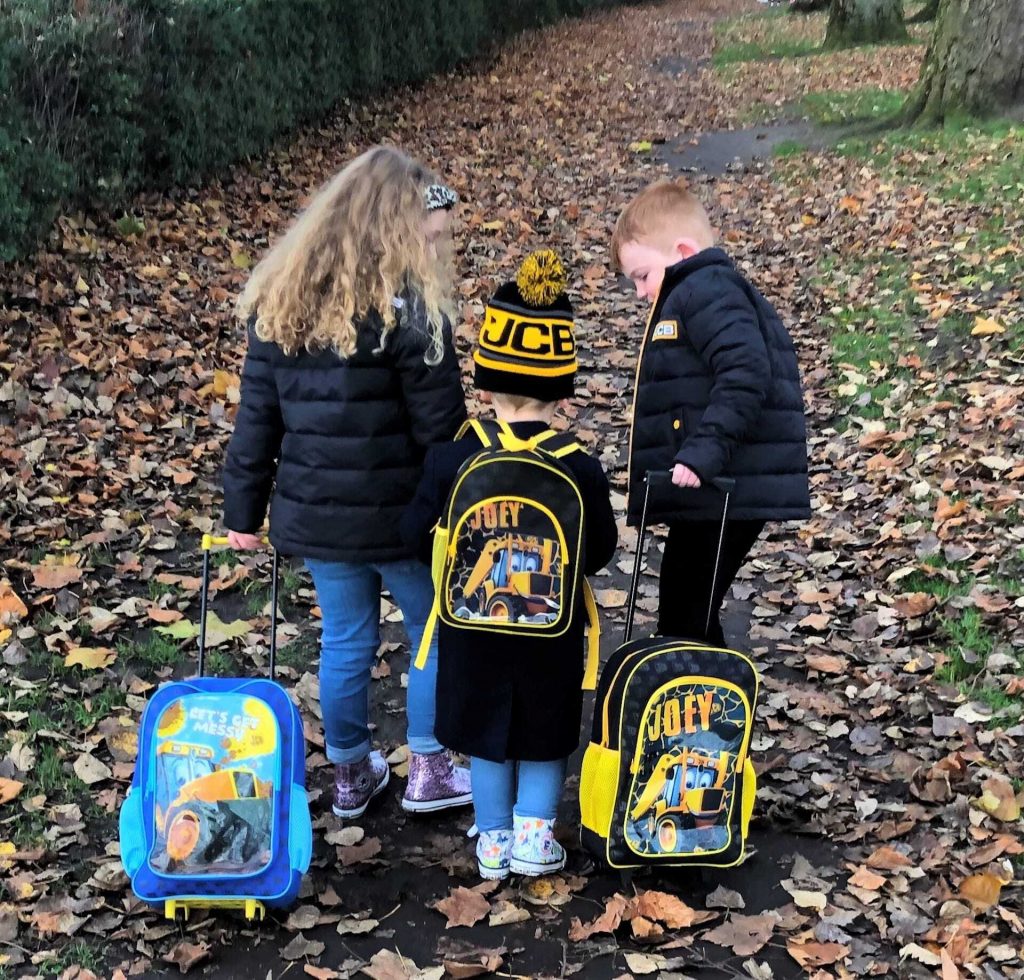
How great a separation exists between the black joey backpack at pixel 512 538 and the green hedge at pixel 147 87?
5538 millimetres

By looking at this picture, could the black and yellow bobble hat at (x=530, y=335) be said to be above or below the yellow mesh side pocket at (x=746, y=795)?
above

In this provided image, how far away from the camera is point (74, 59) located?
8.38m

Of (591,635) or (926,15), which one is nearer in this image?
(591,635)

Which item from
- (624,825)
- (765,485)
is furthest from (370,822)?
(765,485)

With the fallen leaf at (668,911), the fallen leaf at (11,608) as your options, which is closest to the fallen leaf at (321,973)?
the fallen leaf at (668,911)

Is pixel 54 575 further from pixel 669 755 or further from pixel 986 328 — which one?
pixel 986 328

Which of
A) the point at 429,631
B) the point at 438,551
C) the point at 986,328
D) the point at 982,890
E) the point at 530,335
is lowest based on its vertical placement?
the point at 982,890

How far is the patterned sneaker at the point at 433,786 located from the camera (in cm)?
398

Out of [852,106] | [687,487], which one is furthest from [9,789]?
[852,106]

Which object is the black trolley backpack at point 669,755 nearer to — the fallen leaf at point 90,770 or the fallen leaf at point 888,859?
the fallen leaf at point 888,859

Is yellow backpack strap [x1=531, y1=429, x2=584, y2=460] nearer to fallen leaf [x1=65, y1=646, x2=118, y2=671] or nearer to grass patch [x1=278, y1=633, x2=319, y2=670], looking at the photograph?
grass patch [x1=278, y1=633, x2=319, y2=670]

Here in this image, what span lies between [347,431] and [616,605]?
2413 millimetres

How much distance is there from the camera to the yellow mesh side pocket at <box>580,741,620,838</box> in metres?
3.37

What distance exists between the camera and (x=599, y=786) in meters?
3.39
